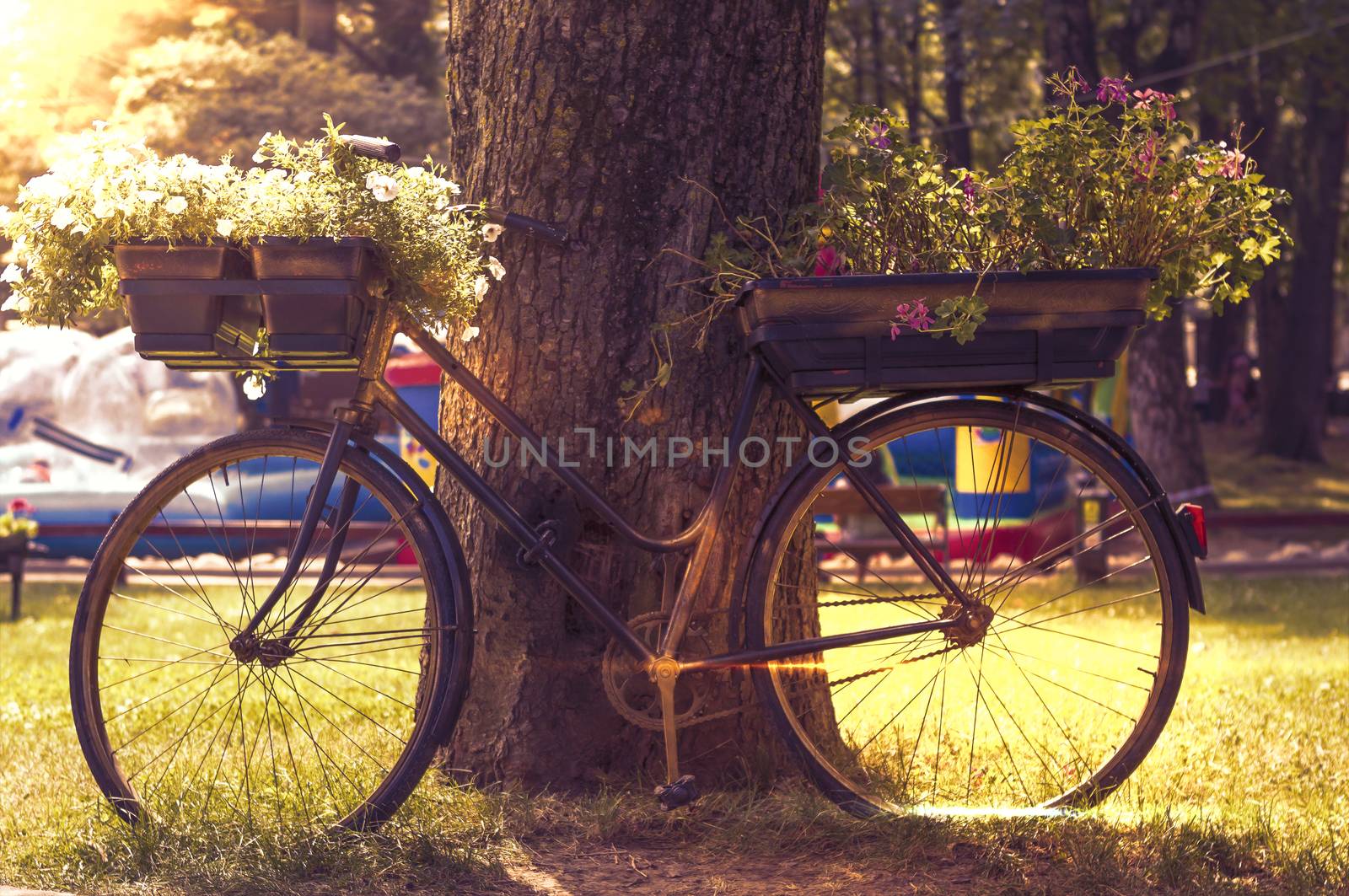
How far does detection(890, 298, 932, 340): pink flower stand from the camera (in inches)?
126

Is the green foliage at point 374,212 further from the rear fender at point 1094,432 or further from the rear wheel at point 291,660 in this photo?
the rear fender at point 1094,432

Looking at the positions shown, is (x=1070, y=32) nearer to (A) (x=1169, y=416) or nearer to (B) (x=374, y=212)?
(A) (x=1169, y=416)

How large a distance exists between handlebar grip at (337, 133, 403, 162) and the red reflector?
201 centimetres

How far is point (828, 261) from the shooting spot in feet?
11.8

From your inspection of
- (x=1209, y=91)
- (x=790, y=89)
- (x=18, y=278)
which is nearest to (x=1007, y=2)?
(x=1209, y=91)

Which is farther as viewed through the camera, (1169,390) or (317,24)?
(317,24)

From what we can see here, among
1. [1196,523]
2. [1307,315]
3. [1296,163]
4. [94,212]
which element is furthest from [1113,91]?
[1296,163]

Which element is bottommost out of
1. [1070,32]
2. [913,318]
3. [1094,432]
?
[1094,432]

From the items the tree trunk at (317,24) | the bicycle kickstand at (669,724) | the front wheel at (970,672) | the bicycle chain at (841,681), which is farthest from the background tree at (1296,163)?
the bicycle kickstand at (669,724)

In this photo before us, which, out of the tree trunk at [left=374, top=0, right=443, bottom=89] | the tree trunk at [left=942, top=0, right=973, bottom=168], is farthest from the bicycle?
the tree trunk at [left=374, top=0, right=443, bottom=89]

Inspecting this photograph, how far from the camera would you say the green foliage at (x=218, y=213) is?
10.5ft

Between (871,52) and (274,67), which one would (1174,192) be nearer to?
(274,67)

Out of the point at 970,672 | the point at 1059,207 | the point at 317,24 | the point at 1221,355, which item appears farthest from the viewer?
the point at 1221,355

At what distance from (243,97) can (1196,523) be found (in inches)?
651
